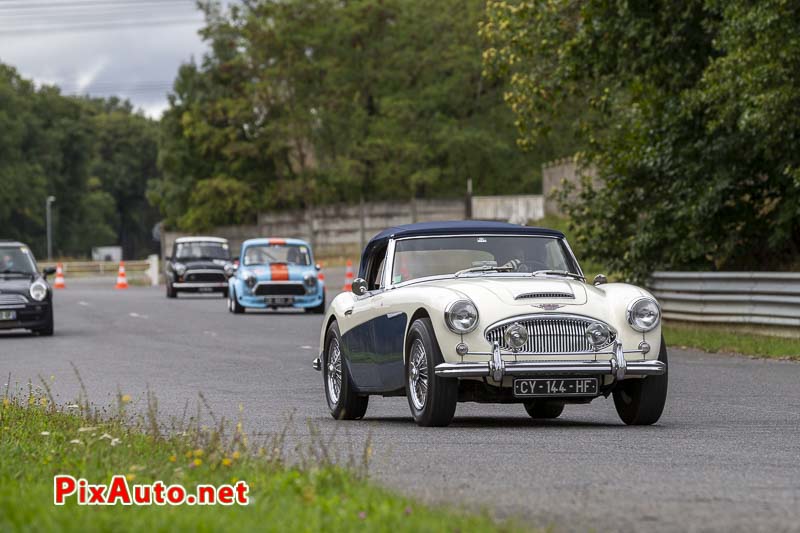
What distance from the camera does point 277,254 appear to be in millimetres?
35312

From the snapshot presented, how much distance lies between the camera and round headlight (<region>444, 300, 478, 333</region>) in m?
10.6

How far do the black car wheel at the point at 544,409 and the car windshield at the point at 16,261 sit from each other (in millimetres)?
15570

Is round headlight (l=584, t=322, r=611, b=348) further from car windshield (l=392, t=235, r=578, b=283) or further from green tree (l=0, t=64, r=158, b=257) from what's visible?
green tree (l=0, t=64, r=158, b=257)

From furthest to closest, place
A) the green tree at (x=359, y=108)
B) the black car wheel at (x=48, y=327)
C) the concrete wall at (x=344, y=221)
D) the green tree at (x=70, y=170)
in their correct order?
1. the green tree at (x=70, y=170)
2. the green tree at (x=359, y=108)
3. the concrete wall at (x=344, y=221)
4. the black car wheel at (x=48, y=327)

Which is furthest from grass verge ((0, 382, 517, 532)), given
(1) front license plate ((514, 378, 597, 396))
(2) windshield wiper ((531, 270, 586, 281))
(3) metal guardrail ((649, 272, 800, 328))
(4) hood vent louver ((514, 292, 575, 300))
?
(3) metal guardrail ((649, 272, 800, 328))

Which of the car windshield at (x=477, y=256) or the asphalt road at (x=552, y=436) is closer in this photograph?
the asphalt road at (x=552, y=436)

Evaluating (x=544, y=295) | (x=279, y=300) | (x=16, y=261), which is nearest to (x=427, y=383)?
(x=544, y=295)

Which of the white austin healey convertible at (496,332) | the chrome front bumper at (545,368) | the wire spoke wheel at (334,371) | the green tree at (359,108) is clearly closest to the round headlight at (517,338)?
the white austin healey convertible at (496,332)

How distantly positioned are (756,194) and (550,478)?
1813cm

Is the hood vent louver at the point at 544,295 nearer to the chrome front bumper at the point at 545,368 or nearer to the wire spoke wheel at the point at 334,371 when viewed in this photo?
the chrome front bumper at the point at 545,368

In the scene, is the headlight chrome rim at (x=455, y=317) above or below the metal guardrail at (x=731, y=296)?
above

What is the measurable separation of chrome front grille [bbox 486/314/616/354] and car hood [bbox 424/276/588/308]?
12cm

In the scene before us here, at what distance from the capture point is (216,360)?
775 inches

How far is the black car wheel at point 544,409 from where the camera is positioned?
40.2 ft
